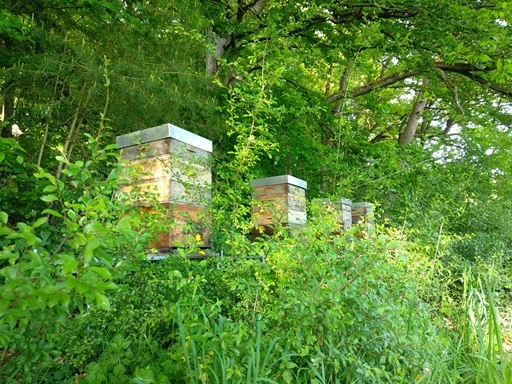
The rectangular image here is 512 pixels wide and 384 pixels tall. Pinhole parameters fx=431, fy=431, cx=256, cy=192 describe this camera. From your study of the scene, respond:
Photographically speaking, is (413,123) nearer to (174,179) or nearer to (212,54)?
(212,54)

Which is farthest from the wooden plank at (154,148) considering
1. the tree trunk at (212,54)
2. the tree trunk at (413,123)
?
the tree trunk at (413,123)

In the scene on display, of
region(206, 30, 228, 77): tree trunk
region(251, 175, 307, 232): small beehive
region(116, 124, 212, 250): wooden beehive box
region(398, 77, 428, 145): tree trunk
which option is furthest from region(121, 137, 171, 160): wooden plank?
region(398, 77, 428, 145): tree trunk

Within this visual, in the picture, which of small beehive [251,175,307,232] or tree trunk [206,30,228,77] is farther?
tree trunk [206,30,228,77]

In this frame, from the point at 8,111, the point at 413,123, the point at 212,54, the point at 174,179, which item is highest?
the point at 413,123

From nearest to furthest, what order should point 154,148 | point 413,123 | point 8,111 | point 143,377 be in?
point 143,377 < point 154,148 < point 8,111 < point 413,123

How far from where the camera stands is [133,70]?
434 centimetres

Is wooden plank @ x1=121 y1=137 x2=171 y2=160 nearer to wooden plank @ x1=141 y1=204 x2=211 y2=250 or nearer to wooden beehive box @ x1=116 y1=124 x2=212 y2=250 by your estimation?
wooden beehive box @ x1=116 y1=124 x2=212 y2=250

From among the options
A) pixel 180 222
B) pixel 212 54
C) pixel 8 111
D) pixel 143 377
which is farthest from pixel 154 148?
pixel 212 54

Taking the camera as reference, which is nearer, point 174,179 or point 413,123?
point 174,179

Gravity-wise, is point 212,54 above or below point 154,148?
above

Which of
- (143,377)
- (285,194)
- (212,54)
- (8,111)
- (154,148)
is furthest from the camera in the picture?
(212,54)

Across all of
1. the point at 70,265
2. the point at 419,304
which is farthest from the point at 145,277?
the point at 419,304

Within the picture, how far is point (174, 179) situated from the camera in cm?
326

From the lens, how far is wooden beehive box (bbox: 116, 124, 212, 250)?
Result: 10.3 feet
